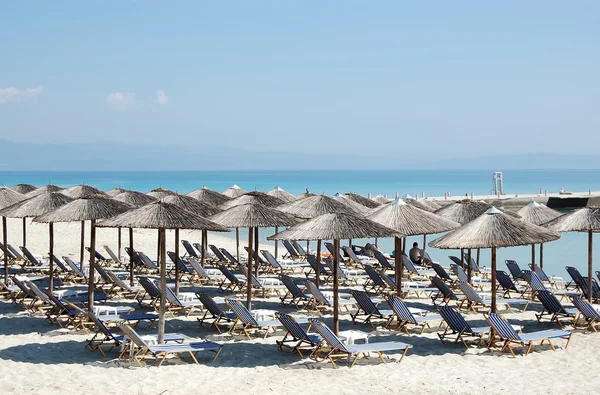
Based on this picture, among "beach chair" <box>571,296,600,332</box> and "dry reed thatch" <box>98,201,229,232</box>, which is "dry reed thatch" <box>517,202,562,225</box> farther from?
"dry reed thatch" <box>98,201,229,232</box>

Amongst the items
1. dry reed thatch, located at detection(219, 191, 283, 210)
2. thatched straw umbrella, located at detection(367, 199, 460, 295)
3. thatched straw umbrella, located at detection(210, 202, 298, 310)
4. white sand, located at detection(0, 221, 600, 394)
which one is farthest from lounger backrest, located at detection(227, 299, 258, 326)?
dry reed thatch, located at detection(219, 191, 283, 210)

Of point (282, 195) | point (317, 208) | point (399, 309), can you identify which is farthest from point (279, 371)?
point (282, 195)

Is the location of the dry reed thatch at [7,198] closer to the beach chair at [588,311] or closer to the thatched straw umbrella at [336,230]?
the thatched straw umbrella at [336,230]

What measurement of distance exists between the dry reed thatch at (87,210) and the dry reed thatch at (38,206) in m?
1.34

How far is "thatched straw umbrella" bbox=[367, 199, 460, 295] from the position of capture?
34.8 ft

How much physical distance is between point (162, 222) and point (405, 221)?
385 centimetres

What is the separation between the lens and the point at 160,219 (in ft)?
27.6

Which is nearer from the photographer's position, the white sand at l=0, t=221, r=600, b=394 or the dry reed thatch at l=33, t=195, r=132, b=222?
the white sand at l=0, t=221, r=600, b=394

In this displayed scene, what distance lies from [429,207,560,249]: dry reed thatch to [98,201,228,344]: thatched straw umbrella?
2930 millimetres

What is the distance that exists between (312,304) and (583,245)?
20.9 metres

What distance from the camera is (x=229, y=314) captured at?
960 cm

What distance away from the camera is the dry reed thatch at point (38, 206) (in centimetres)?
1123

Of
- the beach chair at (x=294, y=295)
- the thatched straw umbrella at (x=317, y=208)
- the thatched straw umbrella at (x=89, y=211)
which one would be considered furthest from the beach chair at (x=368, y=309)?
the thatched straw umbrella at (x=89, y=211)

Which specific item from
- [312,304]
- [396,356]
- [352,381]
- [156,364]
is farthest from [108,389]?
[312,304]
